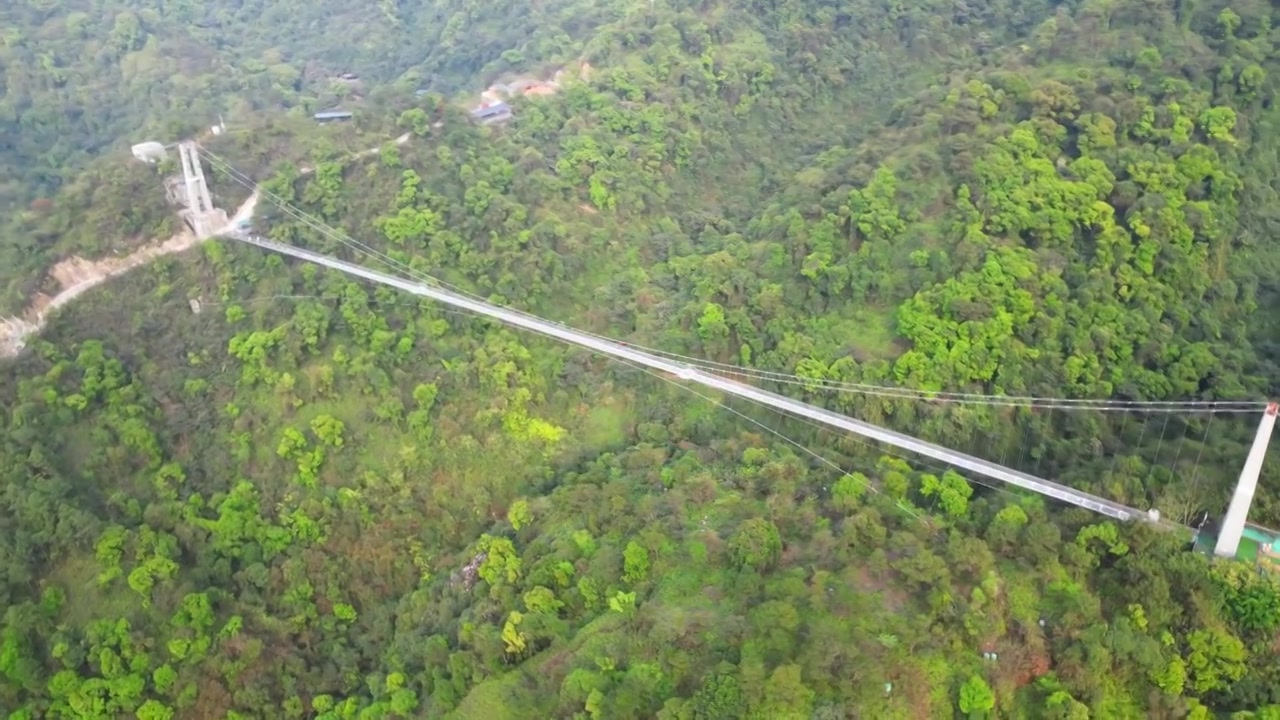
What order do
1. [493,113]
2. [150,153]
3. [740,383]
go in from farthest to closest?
[493,113], [150,153], [740,383]

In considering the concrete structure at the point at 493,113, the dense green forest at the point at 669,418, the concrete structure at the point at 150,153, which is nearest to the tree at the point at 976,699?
the dense green forest at the point at 669,418

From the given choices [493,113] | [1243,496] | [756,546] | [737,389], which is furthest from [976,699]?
[493,113]

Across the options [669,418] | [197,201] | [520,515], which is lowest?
[520,515]

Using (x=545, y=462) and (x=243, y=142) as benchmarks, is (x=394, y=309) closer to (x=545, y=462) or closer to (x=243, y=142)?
(x=545, y=462)

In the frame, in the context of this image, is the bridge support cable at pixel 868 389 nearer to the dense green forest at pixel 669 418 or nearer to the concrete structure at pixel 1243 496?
the dense green forest at pixel 669 418

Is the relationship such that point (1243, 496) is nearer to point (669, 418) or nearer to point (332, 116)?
point (669, 418)

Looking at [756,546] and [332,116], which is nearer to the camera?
[756,546]

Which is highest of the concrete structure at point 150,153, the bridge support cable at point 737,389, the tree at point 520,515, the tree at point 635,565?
the concrete structure at point 150,153
